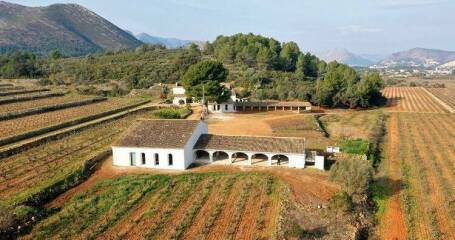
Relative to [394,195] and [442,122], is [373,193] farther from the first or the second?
[442,122]

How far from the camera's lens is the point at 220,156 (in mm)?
34094

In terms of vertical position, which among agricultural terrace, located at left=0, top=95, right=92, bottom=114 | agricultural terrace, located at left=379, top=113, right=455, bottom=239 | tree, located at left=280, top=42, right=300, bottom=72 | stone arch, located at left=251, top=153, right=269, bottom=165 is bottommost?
agricultural terrace, located at left=379, top=113, right=455, bottom=239

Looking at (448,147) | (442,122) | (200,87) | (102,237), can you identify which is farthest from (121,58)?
(102,237)

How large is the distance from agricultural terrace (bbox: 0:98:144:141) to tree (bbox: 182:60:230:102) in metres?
11.4

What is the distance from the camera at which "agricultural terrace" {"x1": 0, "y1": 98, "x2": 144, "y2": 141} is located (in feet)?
135

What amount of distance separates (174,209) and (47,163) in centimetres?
1312

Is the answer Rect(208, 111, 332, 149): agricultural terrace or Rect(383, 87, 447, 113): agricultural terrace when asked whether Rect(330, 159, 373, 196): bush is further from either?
Rect(383, 87, 447, 113): agricultural terrace

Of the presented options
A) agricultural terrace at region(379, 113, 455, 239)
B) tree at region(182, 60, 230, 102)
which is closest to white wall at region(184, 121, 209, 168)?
agricultural terrace at region(379, 113, 455, 239)

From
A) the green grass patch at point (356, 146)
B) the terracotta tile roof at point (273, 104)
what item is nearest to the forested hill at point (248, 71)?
the terracotta tile roof at point (273, 104)

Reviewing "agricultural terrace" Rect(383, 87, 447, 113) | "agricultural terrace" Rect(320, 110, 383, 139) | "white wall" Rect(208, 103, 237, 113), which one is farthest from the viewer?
"agricultural terrace" Rect(383, 87, 447, 113)

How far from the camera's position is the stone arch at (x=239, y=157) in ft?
109

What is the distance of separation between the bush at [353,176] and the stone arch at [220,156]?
962cm

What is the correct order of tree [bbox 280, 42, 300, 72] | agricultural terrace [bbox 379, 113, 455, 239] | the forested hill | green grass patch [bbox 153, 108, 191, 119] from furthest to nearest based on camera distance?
1. tree [bbox 280, 42, 300, 72]
2. the forested hill
3. green grass patch [bbox 153, 108, 191, 119]
4. agricultural terrace [bbox 379, 113, 455, 239]

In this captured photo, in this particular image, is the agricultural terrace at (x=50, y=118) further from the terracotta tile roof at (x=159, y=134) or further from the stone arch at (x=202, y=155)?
the stone arch at (x=202, y=155)
